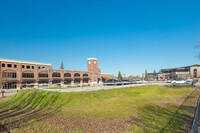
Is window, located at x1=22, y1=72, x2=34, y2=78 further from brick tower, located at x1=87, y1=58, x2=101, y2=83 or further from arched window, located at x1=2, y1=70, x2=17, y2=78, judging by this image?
brick tower, located at x1=87, y1=58, x2=101, y2=83

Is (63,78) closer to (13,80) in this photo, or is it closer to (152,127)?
(13,80)

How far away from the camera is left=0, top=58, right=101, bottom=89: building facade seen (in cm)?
Result: 4062

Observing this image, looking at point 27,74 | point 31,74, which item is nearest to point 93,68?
point 31,74

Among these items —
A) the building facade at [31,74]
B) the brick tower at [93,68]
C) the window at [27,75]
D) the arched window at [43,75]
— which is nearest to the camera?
the building facade at [31,74]

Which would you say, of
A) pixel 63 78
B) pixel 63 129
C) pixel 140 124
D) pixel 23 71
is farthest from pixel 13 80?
pixel 140 124

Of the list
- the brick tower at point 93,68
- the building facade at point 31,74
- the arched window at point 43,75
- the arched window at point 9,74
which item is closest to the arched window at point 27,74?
the building facade at point 31,74

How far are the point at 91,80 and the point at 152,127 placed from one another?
6073cm

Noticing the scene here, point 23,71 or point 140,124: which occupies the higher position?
point 23,71

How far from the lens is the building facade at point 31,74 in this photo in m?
40.6

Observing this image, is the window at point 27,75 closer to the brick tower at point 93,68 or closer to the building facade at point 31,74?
the building facade at point 31,74

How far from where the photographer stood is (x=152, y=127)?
24.1 feet

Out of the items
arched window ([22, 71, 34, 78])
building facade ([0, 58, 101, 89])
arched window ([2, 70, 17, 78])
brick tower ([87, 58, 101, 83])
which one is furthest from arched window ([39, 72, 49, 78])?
brick tower ([87, 58, 101, 83])

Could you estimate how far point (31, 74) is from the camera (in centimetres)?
4753

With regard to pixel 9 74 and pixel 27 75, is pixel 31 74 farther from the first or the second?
pixel 9 74
